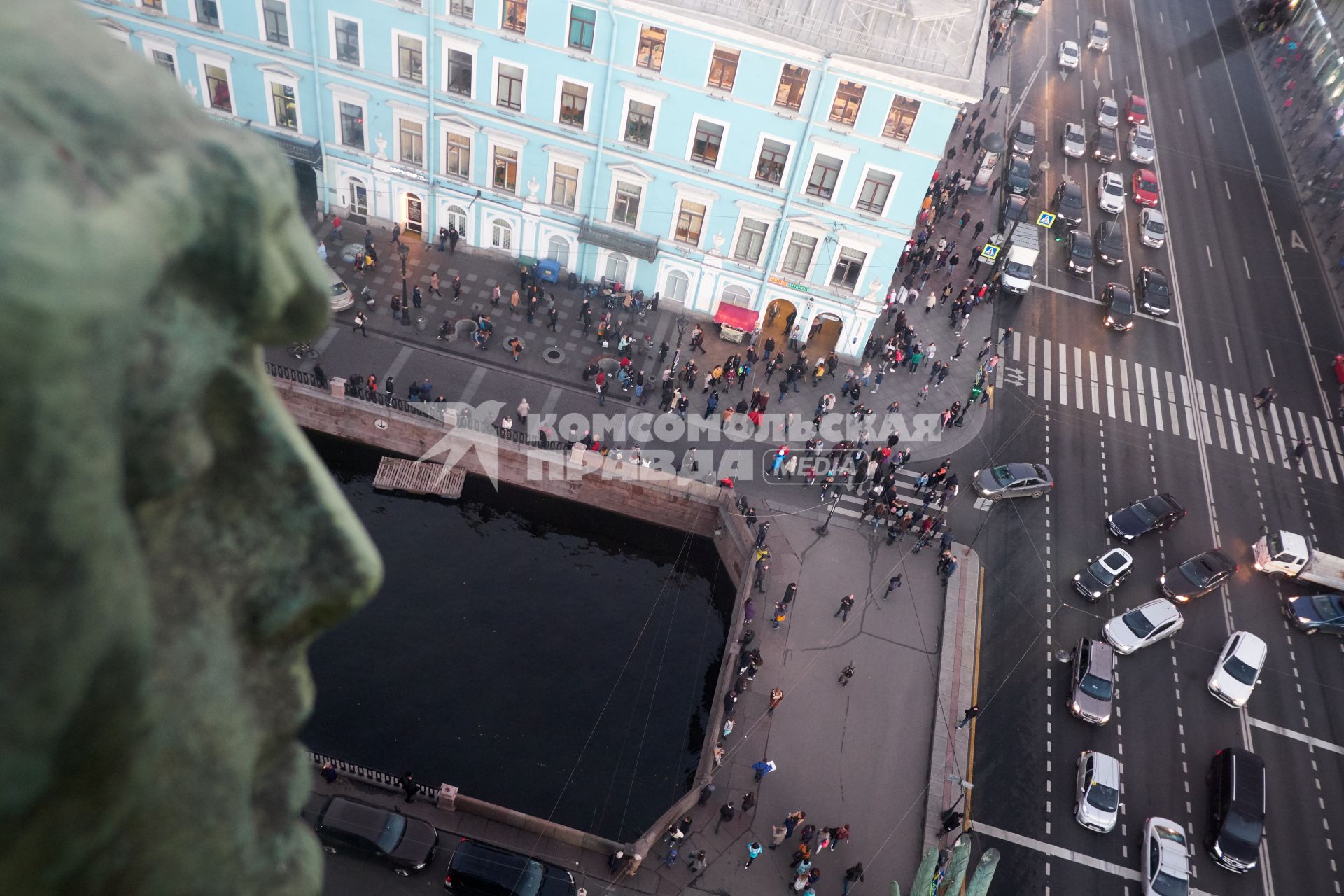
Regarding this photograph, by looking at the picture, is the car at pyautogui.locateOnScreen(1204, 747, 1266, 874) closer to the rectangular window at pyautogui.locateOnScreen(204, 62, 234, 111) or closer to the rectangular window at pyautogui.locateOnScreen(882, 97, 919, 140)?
the rectangular window at pyautogui.locateOnScreen(882, 97, 919, 140)

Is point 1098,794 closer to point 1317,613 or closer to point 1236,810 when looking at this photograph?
point 1236,810

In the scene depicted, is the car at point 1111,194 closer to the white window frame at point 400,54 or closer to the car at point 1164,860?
the car at point 1164,860

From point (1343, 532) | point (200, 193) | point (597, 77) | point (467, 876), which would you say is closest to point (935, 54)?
point (597, 77)

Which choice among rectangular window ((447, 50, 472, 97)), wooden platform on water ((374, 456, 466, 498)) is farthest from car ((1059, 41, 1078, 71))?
wooden platform on water ((374, 456, 466, 498))

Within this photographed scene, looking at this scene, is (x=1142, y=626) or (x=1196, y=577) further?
(x=1196, y=577)

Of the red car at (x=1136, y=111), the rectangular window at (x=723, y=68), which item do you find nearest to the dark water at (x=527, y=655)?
the rectangular window at (x=723, y=68)

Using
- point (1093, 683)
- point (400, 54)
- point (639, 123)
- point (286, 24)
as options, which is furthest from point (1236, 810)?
point (286, 24)

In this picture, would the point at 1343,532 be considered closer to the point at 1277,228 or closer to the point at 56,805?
the point at 1277,228
